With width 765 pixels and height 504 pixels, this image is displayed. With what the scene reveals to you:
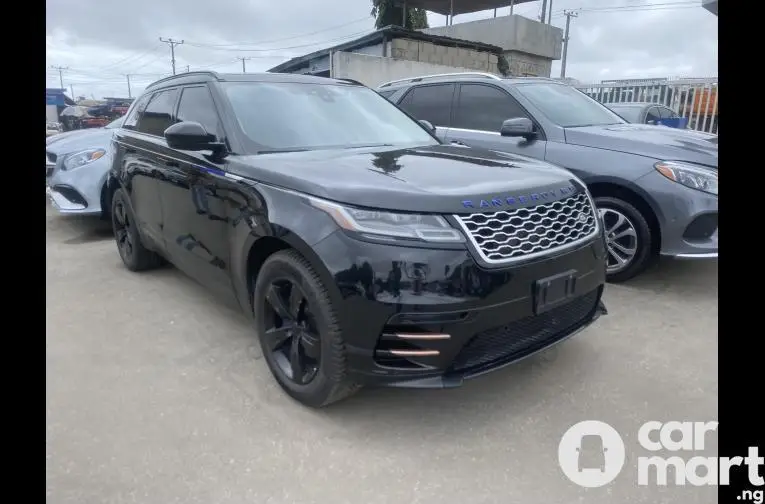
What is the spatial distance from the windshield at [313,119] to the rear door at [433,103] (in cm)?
186

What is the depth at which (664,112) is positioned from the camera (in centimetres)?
1088

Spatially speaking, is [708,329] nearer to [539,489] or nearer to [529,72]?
[539,489]

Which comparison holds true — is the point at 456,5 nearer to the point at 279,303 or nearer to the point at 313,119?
the point at 313,119

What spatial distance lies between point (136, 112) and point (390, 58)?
12.9m

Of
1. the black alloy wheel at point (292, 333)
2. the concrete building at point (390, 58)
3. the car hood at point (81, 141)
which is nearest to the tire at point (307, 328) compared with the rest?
the black alloy wheel at point (292, 333)

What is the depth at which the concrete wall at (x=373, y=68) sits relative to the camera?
1481 centimetres

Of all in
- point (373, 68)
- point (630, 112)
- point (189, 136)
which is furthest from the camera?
point (373, 68)

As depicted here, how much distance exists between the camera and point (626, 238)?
4250 millimetres

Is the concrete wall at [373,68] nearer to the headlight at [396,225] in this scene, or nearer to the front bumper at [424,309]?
the headlight at [396,225]

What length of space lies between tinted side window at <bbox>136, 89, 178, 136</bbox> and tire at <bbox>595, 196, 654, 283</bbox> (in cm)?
335

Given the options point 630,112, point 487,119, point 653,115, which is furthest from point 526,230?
point 653,115

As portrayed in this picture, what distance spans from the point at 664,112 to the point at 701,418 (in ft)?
32.4
